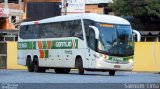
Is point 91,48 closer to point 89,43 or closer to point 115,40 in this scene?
point 89,43

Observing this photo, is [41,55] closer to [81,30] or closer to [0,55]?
[81,30]

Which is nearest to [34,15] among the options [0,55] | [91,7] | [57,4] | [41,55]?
[57,4]

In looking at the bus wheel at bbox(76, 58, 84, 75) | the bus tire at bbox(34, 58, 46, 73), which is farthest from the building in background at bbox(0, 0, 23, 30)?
the bus wheel at bbox(76, 58, 84, 75)

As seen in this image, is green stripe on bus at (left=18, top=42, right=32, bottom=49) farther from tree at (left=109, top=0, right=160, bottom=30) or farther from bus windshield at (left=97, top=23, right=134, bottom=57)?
tree at (left=109, top=0, right=160, bottom=30)

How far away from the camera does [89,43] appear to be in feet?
82.7

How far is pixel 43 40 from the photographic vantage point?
29.7 m

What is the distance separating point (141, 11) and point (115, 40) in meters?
30.7

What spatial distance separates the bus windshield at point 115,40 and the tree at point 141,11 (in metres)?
29.2

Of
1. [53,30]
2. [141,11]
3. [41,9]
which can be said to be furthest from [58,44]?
[41,9]

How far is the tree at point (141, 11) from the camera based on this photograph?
54969 mm

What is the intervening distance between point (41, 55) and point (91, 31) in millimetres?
5987

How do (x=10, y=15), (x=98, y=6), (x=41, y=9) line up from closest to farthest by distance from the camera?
(x=41, y=9) → (x=10, y=15) → (x=98, y=6)

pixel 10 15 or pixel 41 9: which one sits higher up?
pixel 41 9

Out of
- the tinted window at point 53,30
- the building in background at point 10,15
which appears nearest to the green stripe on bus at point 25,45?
the tinted window at point 53,30
